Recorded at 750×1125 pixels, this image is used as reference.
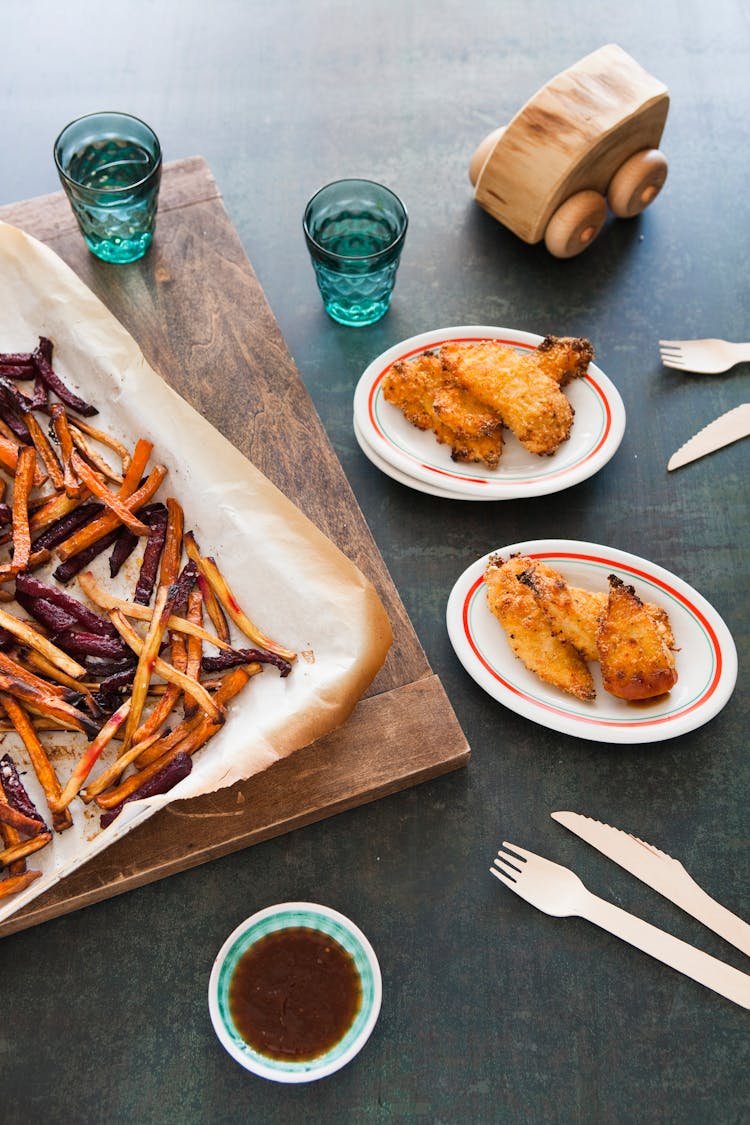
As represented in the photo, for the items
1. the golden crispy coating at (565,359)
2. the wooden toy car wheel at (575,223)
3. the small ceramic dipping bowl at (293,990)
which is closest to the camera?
the small ceramic dipping bowl at (293,990)

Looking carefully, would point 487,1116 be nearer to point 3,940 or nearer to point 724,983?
point 724,983

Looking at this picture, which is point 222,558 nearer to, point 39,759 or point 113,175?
point 39,759

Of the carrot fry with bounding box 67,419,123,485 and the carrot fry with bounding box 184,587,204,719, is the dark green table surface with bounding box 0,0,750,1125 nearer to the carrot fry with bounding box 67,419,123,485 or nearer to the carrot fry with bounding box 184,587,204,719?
the carrot fry with bounding box 184,587,204,719

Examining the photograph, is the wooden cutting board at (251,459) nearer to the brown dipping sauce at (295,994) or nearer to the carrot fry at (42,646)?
the brown dipping sauce at (295,994)

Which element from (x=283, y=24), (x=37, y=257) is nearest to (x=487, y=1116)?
(x=37, y=257)

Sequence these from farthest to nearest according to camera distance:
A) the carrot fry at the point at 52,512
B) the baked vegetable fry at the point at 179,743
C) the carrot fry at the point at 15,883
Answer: the carrot fry at the point at 52,512
the baked vegetable fry at the point at 179,743
the carrot fry at the point at 15,883

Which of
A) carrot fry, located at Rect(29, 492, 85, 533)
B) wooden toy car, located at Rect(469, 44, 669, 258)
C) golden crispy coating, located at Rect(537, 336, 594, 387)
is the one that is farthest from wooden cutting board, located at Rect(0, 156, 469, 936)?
wooden toy car, located at Rect(469, 44, 669, 258)

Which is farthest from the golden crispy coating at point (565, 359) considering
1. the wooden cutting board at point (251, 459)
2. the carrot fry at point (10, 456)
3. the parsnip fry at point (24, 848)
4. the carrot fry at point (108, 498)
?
the parsnip fry at point (24, 848)

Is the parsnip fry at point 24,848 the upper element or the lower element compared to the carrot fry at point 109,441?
lower
